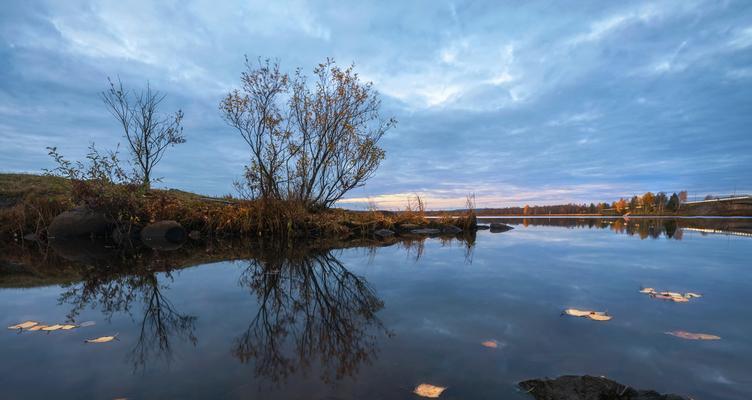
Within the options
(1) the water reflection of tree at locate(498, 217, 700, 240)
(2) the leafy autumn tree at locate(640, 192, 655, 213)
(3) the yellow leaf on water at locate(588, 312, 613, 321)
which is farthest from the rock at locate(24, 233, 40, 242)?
(2) the leafy autumn tree at locate(640, 192, 655, 213)

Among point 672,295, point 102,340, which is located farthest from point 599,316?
point 102,340

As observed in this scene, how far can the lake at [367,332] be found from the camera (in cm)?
189

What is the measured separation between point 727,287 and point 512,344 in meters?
3.72

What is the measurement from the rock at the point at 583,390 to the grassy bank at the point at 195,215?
10.9m

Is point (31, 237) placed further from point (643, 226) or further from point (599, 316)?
point (643, 226)

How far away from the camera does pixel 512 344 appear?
2.38 meters

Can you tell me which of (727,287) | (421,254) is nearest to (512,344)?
(727,287)

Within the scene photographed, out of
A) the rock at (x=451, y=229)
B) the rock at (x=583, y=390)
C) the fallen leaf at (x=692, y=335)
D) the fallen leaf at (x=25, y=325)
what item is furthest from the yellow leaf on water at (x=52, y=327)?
the rock at (x=451, y=229)

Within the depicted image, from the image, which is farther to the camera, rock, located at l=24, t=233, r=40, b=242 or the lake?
rock, located at l=24, t=233, r=40, b=242

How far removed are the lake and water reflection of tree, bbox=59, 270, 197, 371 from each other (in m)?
0.02

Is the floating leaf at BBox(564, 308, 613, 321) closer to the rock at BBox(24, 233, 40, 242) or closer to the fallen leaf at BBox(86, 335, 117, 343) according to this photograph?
the fallen leaf at BBox(86, 335, 117, 343)

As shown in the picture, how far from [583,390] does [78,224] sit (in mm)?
15452

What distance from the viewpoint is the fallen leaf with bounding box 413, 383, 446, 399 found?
5.63 ft

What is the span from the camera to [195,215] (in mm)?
12695
